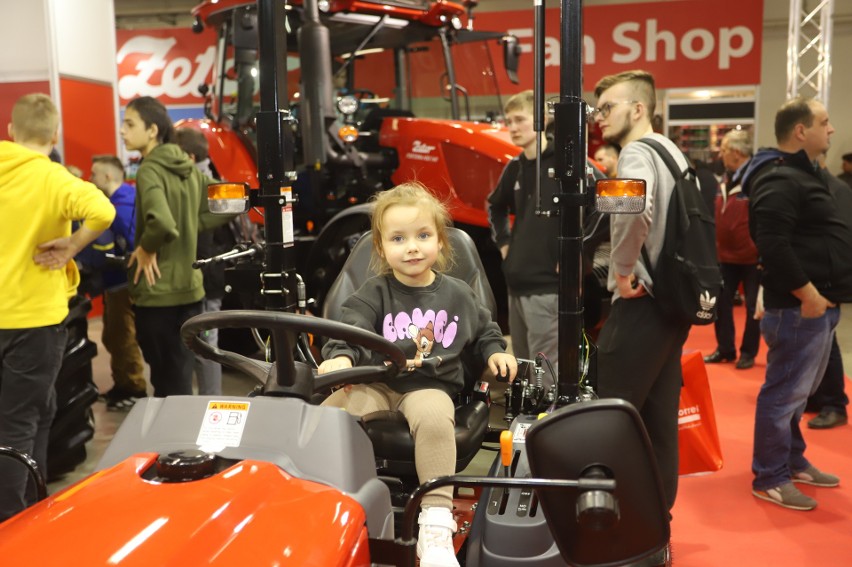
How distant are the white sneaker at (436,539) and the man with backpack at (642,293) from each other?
1.04 m

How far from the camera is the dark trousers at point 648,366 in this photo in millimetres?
2852

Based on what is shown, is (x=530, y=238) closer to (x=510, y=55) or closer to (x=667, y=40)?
(x=510, y=55)

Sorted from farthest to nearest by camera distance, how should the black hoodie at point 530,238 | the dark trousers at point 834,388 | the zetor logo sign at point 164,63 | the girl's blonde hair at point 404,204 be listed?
the zetor logo sign at point 164,63 → the dark trousers at point 834,388 → the black hoodie at point 530,238 → the girl's blonde hair at point 404,204

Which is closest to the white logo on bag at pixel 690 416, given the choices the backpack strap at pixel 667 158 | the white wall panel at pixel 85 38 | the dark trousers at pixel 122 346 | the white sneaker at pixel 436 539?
the backpack strap at pixel 667 158

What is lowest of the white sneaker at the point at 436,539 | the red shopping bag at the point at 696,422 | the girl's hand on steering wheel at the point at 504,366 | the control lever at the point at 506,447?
the red shopping bag at the point at 696,422

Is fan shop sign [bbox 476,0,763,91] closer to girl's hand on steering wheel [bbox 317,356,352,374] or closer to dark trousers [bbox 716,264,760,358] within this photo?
dark trousers [bbox 716,264,760,358]

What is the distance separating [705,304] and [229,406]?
169 centimetres

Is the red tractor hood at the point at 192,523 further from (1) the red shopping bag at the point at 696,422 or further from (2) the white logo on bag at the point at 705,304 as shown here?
(1) the red shopping bag at the point at 696,422

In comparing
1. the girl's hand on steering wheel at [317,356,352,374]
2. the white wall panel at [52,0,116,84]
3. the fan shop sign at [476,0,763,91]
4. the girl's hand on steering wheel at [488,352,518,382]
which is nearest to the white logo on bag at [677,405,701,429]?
the girl's hand on steering wheel at [488,352,518,382]

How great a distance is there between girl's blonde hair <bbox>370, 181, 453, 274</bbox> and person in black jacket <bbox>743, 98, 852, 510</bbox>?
158 centimetres

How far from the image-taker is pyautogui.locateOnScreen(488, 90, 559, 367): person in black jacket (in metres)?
3.88

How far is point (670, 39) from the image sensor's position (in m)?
10.9

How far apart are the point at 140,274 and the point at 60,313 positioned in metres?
0.81

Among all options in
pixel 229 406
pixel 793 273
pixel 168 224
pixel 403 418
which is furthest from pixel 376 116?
pixel 229 406
